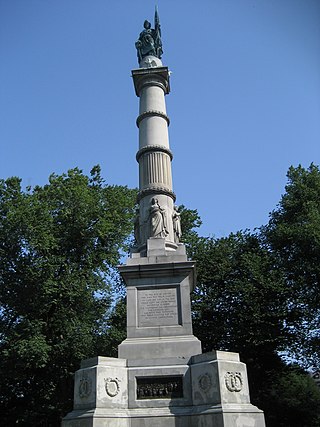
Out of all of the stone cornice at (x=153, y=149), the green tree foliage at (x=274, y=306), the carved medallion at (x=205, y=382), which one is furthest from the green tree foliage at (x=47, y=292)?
the carved medallion at (x=205, y=382)

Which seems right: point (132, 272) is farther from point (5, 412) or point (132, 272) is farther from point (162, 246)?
point (5, 412)

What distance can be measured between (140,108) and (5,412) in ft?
54.6

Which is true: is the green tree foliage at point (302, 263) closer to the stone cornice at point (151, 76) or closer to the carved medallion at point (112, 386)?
the stone cornice at point (151, 76)

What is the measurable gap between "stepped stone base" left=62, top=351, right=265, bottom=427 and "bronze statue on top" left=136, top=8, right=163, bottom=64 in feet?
39.6

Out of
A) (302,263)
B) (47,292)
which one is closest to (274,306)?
(302,263)

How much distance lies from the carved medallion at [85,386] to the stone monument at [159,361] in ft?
0.07

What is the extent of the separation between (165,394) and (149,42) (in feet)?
44.1

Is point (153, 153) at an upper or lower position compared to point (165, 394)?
upper

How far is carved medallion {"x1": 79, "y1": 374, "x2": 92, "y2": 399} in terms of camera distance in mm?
10367

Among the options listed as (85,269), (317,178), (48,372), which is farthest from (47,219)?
(317,178)

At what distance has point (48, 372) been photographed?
71.9 feet

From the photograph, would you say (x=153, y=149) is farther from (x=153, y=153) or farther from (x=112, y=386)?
(x=112, y=386)

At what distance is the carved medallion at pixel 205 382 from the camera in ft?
33.5

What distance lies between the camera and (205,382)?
10328mm
